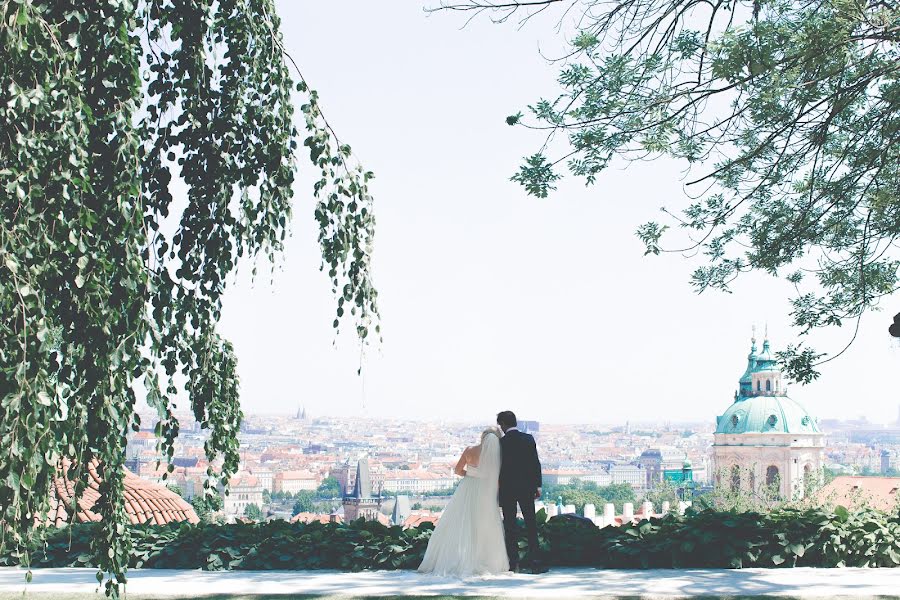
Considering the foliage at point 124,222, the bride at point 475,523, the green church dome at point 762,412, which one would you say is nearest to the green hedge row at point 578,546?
the bride at point 475,523

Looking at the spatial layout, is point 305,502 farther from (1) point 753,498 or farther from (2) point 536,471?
(2) point 536,471

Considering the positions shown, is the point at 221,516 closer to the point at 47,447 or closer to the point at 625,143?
the point at 625,143

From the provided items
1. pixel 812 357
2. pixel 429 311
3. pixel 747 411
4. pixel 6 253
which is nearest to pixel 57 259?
pixel 6 253

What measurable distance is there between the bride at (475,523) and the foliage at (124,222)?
12.3ft

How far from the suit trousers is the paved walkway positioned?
0.81ft

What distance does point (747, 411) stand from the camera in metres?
119

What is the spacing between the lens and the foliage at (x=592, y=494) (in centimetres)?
10431

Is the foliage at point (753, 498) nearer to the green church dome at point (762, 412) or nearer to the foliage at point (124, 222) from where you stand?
the foliage at point (124, 222)

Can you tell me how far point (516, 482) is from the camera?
9.36 meters

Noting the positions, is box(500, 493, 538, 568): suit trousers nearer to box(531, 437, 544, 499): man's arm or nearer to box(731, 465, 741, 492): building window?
box(531, 437, 544, 499): man's arm

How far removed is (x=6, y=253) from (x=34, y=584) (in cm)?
597

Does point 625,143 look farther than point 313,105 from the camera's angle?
Yes

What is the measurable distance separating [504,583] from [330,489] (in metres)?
113

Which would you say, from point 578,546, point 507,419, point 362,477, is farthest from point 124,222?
point 362,477
